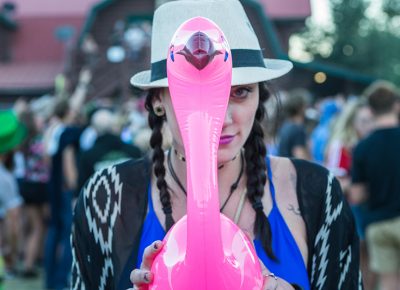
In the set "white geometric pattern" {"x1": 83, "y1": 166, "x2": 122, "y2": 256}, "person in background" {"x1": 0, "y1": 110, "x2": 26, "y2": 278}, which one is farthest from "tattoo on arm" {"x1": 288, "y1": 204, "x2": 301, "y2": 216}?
"person in background" {"x1": 0, "y1": 110, "x2": 26, "y2": 278}

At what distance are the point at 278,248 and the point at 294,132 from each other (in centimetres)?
472

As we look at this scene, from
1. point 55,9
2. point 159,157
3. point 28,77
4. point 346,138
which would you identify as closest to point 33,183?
point 346,138

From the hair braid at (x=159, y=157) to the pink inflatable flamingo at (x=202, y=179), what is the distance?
17.6 inches

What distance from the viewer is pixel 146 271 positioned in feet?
5.58

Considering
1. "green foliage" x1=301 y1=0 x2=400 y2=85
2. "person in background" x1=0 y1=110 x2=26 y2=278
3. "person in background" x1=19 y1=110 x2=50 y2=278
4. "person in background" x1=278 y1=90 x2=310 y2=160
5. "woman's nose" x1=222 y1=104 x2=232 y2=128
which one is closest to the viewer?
"woman's nose" x1=222 y1=104 x2=232 y2=128

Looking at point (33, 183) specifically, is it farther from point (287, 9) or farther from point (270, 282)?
point (287, 9)

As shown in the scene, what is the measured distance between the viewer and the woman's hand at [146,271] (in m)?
1.69

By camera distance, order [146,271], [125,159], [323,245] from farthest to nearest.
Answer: [125,159] → [323,245] → [146,271]

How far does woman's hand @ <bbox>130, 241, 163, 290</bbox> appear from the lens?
1.69 m

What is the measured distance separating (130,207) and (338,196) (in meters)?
0.58

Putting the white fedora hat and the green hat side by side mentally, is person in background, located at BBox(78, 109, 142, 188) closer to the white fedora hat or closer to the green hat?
the green hat

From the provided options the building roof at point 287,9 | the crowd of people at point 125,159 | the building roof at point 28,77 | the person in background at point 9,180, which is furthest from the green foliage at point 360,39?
the person in background at point 9,180

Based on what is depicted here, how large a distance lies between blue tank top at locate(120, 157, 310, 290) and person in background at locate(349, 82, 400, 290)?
331cm

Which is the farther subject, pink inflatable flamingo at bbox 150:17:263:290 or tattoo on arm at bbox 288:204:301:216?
tattoo on arm at bbox 288:204:301:216
